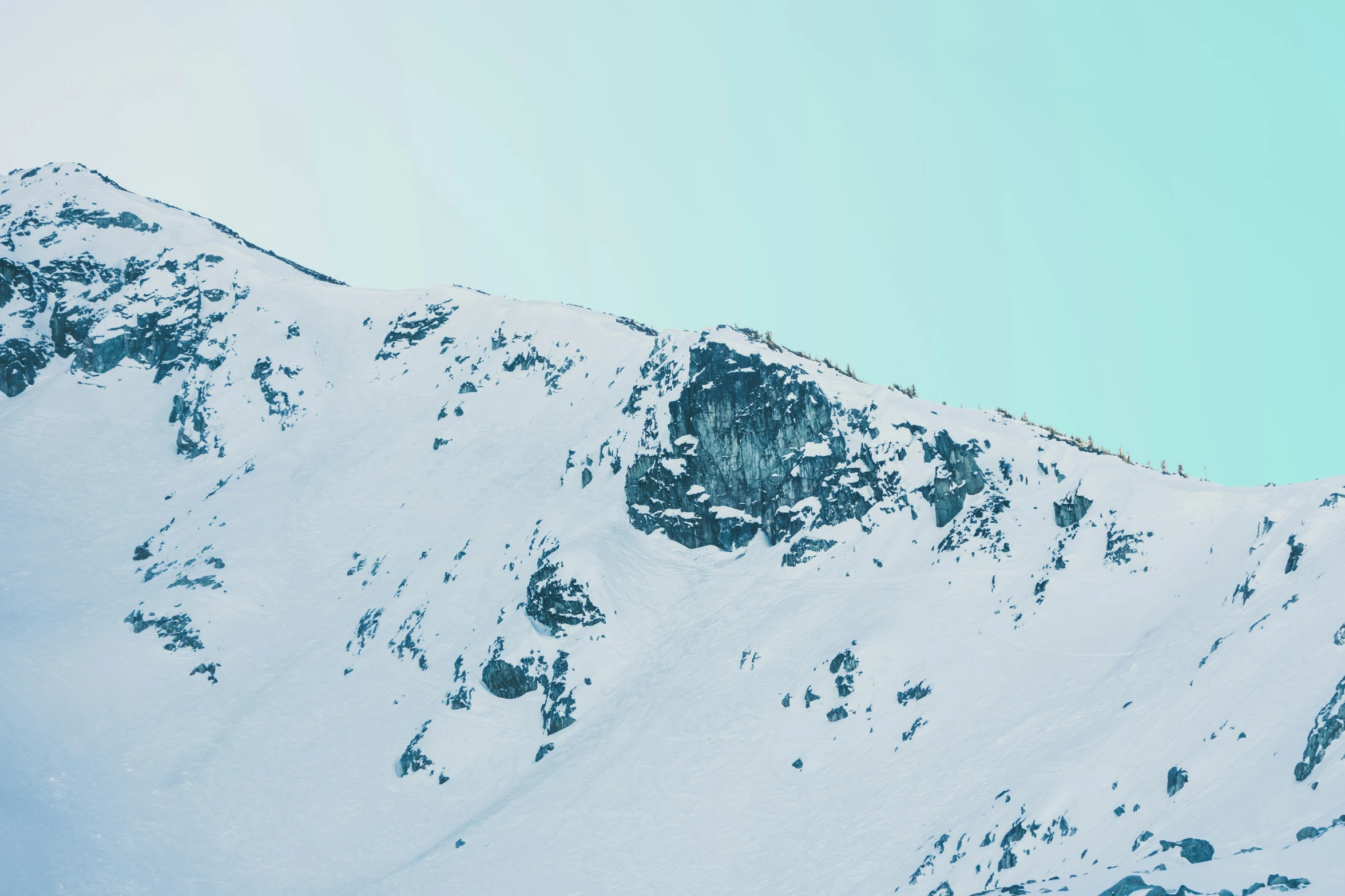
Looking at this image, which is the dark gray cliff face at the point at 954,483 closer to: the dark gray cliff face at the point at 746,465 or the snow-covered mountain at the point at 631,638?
the snow-covered mountain at the point at 631,638

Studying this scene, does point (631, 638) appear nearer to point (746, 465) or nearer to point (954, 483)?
point (746, 465)

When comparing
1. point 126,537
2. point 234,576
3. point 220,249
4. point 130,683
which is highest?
point 220,249

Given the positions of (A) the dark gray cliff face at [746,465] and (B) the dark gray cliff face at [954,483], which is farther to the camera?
(A) the dark gray cliff face at [746,465]

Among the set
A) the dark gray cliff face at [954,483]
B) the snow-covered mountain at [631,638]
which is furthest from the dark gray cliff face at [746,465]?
the dark gray cliff face at [954,483]

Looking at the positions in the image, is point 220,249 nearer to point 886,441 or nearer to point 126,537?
point 126,537

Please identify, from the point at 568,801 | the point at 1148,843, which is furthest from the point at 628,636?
the point at 1148,843

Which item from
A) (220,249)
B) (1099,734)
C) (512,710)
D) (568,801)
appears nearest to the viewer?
(1099,734)

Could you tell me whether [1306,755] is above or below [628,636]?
below
